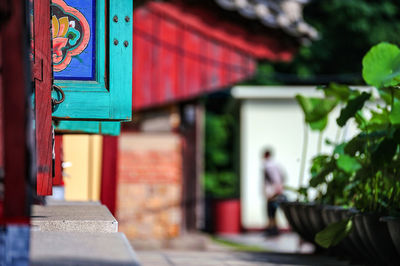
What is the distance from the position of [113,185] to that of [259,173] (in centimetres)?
982

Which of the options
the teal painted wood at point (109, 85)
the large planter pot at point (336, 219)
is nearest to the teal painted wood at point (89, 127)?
the teal painted wood at point (109, 85)

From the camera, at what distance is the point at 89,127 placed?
20.7ft

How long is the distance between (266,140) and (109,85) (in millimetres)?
12967

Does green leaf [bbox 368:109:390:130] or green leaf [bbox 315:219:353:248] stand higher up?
green leaf [bbox 368:109:390:130]

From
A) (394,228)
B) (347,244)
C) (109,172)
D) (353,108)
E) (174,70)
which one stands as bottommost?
(347,244)

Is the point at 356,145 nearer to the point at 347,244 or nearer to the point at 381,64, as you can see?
the point at 381,64

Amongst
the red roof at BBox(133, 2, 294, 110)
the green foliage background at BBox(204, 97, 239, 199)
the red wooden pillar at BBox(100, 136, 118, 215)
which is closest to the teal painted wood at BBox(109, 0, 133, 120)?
the red wooden pillar at BBox(100, 136, 118, 215)

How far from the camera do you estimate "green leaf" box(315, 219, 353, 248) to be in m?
5.55

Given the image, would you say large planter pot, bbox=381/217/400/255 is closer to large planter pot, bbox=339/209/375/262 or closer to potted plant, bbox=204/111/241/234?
large planter pot, bbox=339/209/375/262

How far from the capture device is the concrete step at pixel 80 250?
315cm

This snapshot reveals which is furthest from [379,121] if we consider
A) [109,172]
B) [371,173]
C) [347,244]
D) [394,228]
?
[109,172]

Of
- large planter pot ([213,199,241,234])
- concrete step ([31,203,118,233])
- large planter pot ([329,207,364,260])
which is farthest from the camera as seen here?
large planter pot ([213,199,241,234])

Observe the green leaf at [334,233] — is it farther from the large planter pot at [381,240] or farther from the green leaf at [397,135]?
the green leaf at [397,135]

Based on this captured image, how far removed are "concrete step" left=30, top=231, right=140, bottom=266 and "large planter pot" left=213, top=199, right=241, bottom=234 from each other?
1349 centimetres
